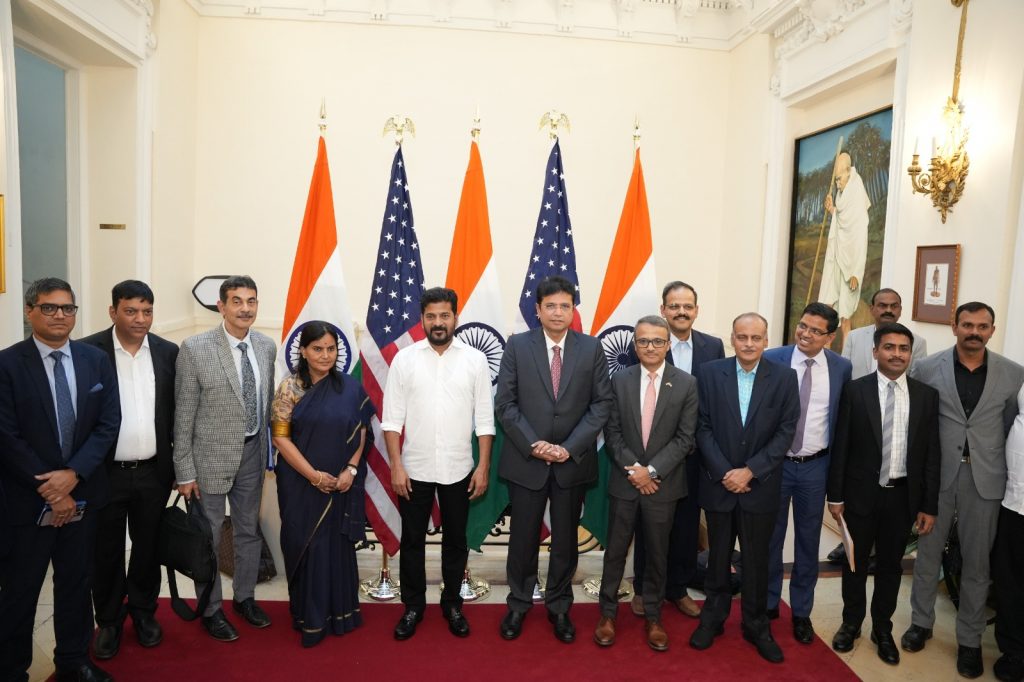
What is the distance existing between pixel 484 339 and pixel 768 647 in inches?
87.4

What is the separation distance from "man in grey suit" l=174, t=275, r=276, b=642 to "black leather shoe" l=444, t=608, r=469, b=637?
36.6 inches

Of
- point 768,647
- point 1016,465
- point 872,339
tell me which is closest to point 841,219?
point 872,339

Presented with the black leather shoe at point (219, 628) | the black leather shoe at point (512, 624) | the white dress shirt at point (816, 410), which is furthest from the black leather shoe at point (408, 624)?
the white dress shirt at point (816, 410)

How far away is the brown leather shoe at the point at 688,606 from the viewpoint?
3.61 m

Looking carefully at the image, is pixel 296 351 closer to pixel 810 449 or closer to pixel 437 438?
pixel 437 438

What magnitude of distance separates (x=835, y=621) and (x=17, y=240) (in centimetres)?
537

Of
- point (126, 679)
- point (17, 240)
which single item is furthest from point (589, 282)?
point (126, 679)

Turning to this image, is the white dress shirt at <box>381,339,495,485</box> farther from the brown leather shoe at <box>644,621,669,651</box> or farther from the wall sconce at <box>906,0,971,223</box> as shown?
the wall sconce at <box>906,0,971,223</box>

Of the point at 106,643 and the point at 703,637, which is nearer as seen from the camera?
the point at 106,643

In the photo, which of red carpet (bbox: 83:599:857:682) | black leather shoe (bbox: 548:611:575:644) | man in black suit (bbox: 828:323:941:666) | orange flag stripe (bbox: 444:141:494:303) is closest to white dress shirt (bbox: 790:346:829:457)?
man in black suit (bbox: 828:323:941:666)

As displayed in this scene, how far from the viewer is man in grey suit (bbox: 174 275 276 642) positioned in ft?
10.0

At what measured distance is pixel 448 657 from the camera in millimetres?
3152

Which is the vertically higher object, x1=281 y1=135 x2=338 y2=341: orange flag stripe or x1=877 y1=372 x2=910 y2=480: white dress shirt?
x1=281 y1=135 x2=338 y2=341: orange flag stripe

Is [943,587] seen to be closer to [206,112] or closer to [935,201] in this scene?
[935,201]
